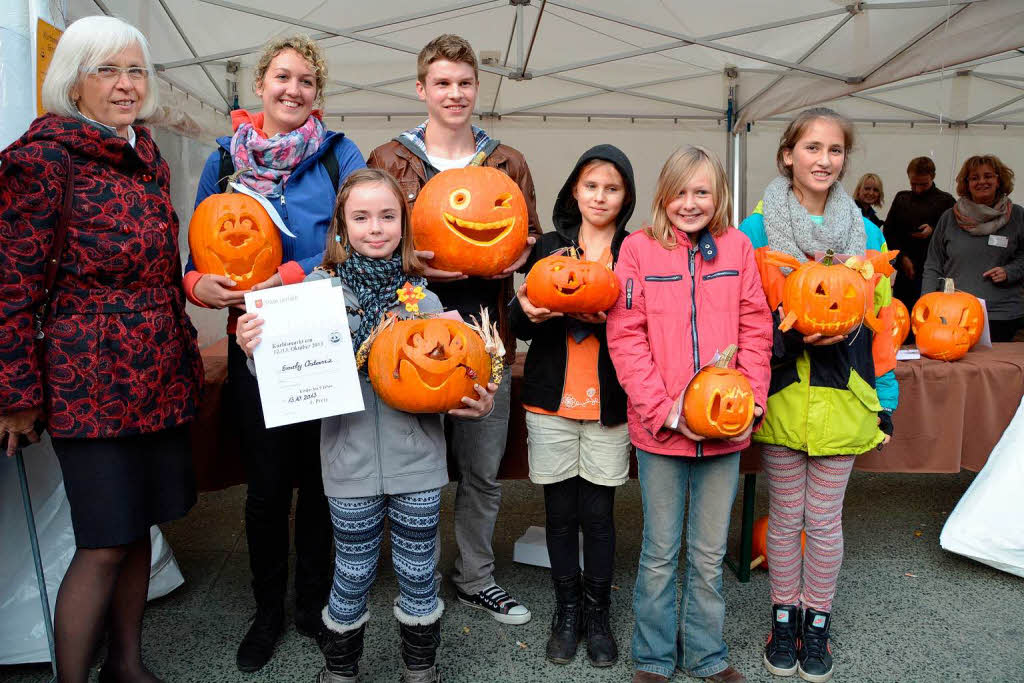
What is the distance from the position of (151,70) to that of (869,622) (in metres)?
3.60

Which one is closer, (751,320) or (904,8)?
(751,320)

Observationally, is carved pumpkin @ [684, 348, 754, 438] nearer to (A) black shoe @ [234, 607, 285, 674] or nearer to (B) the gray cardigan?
(A) black shoe @ [234, 607, 285, 674]

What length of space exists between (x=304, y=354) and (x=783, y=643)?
2.14 meters

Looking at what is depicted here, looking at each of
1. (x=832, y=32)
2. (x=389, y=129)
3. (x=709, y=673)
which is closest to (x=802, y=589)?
(x=709, y=673)

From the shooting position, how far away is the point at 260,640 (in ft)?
9.37

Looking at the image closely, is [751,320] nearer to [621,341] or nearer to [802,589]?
[621,341]

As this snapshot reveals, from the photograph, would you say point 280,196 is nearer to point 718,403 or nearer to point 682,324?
point 682,324

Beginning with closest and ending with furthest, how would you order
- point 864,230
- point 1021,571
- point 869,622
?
point 864,230
point 869,622
point 1021,571

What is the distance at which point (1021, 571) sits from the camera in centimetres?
351

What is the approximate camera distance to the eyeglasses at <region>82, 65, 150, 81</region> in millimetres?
2186

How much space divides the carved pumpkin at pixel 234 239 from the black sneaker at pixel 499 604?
1748mm

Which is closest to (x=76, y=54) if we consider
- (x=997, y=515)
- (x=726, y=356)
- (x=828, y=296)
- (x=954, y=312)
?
(x=726, y=356)

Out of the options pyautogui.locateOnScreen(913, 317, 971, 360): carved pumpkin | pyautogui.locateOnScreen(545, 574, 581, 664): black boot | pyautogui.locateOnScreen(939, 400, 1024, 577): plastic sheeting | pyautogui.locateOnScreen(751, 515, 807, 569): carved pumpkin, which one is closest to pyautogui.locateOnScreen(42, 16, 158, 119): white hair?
pyautogui.locateOnScreen(545, 574, 581, 664): black boot

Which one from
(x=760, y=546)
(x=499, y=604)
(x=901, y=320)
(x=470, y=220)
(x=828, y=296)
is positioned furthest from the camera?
(x=901, y=320)
